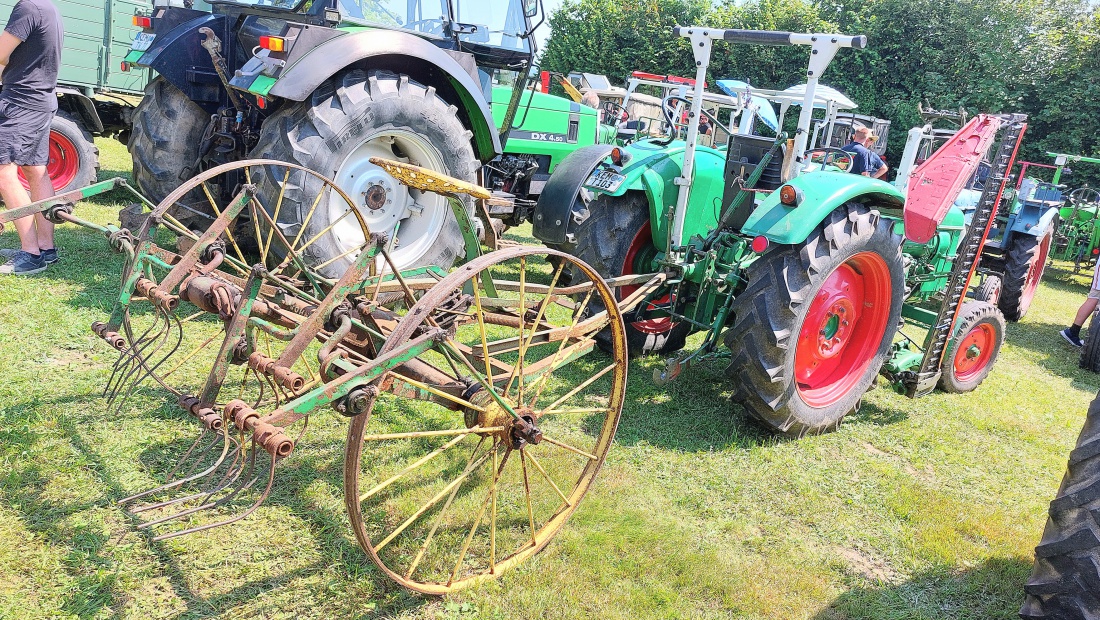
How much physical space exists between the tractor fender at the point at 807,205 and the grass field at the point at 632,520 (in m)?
1.06

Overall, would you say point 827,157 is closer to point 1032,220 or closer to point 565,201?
point 565,201

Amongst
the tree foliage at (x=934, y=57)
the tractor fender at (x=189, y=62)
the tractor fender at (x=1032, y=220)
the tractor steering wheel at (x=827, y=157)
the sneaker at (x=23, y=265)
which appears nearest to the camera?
the tractor steering wheel at (x=827, y=157)

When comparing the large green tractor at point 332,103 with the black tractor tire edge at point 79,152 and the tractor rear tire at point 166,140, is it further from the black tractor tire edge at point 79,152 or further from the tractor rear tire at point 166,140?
the black tractor tire edge at point 79,152

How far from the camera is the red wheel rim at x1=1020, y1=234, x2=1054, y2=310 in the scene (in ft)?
24.4

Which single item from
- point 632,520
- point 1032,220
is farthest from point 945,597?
point 1032,220

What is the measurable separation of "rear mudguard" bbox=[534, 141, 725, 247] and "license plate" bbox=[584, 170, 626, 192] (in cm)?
4

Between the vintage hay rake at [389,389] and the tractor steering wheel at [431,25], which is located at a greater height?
the tractor steering wheel at [431,25]

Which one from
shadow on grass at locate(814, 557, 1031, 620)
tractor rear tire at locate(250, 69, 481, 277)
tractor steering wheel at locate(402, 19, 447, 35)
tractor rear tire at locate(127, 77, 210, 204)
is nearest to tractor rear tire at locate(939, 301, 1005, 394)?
shadow on grass at locate(814, 557, 1031, 620)

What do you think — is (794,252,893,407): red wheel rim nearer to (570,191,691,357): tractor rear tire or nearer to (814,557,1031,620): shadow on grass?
(570,191,691,357): tractor rear tire

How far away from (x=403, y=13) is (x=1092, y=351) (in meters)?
5.83

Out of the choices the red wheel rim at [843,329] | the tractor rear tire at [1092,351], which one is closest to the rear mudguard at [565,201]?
the red wheel rim at [843,329]

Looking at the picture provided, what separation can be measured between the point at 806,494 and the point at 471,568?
63.0 inches

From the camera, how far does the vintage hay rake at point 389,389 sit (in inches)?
79.7

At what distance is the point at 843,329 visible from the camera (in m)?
3.95
